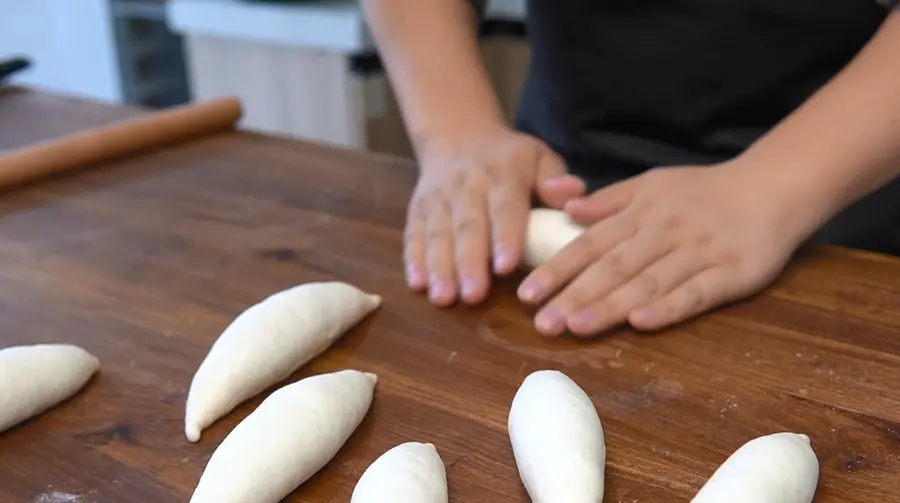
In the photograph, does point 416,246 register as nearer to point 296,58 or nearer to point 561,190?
point 561,190

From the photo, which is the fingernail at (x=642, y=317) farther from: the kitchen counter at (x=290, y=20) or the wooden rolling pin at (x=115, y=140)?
the kitchen counter at (x=290, y=20)

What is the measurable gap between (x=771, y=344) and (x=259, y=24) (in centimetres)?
144

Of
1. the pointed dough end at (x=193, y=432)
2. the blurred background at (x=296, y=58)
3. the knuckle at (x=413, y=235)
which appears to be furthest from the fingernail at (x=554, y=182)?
the blurred background at (x=296, y=58)

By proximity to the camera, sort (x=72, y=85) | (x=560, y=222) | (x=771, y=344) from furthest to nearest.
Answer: (x=72, y=85), (x=560, y=222), (x=771, y=344)

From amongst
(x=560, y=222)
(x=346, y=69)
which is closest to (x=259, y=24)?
(x=346, y=69)

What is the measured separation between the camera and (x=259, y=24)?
176cm

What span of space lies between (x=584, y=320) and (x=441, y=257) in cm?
13

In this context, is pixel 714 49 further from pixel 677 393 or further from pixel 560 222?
pixel 677 393

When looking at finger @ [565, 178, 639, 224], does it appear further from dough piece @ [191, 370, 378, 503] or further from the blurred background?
the blurred background

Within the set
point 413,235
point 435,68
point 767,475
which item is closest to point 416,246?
point 413,235

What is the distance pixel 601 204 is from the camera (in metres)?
0.63

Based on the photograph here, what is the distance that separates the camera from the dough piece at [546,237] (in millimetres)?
641

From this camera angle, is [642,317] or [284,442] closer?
[284,442]

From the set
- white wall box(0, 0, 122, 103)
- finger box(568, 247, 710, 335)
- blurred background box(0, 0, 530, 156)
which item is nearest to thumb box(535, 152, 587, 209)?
finger box(568, 247, 710, 335)
